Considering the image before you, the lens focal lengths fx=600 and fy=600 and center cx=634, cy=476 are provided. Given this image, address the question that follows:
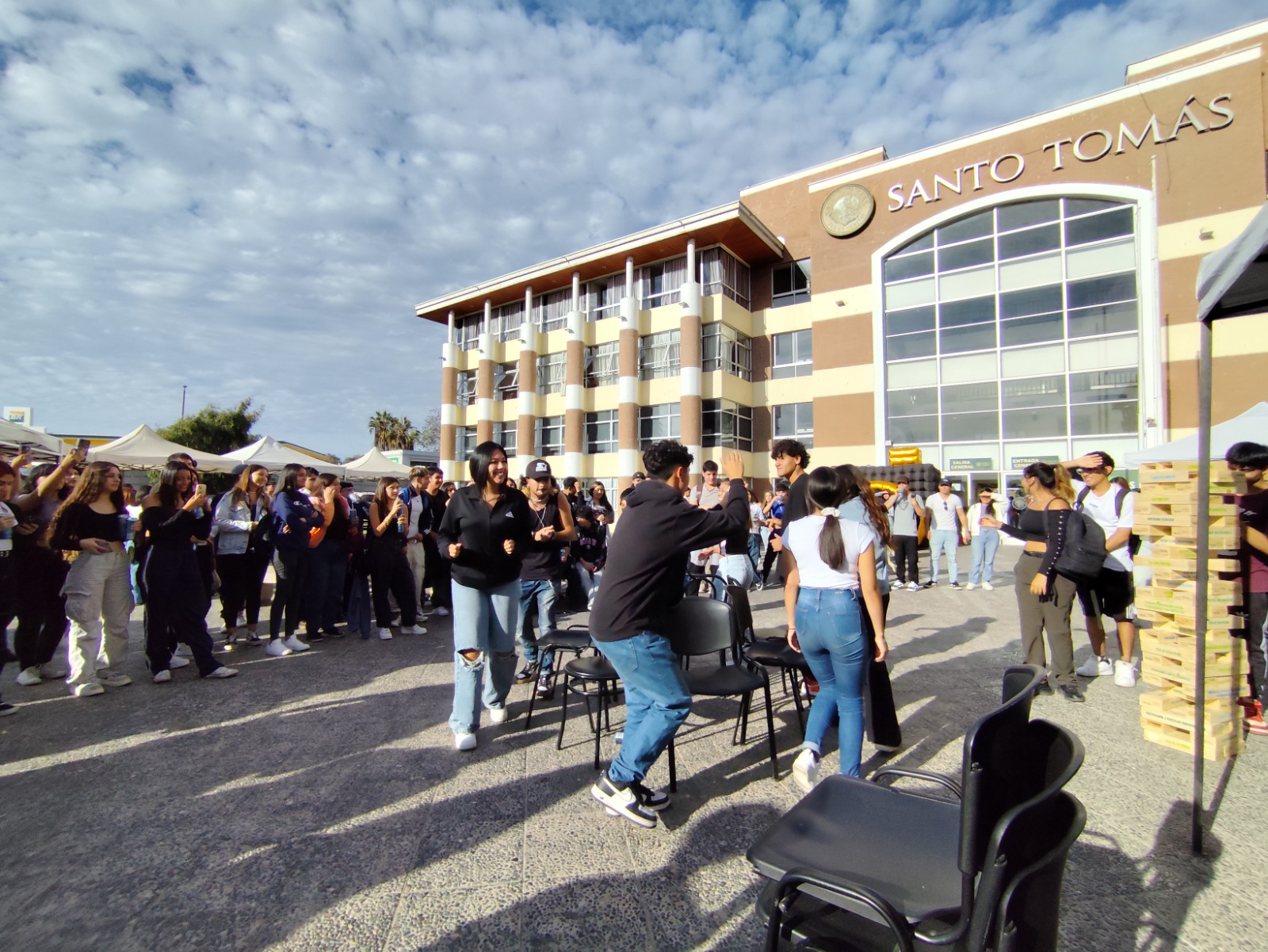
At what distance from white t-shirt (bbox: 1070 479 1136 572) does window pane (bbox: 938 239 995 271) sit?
20.2 m

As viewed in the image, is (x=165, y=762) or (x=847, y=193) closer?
(x=165, y=762)

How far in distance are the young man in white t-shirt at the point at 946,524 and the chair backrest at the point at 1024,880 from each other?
34.6ft

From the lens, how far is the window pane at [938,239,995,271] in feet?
72.7

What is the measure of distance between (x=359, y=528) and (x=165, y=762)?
392 centimetres

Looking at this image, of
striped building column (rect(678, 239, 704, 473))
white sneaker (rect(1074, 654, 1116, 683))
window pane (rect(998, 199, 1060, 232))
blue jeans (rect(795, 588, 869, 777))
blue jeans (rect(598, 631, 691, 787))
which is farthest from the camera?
striped building column (rect(678, 239, 704, 473))

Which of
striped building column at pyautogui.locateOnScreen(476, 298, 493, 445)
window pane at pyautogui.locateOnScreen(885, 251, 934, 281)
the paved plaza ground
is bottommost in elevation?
the paved plaza ground

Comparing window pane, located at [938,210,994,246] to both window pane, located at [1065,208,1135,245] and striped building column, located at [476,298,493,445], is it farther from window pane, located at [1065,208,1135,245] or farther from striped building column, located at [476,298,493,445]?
striped building column, located at [476,298,493,445]

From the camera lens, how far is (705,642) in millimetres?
4160

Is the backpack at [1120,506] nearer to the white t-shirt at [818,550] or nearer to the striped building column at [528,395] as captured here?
the white t-shirt at [818,550]

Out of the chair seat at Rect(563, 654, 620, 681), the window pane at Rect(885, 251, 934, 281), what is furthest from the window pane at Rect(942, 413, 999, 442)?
the chair seat at Rect(563, 654, 620, 681)

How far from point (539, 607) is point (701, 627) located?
5.78ft

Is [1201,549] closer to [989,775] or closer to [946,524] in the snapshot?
[989,775]

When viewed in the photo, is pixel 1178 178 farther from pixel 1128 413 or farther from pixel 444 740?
pixel 444 740

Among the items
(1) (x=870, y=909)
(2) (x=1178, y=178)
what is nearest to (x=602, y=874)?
(1) (x=870, y=909)
